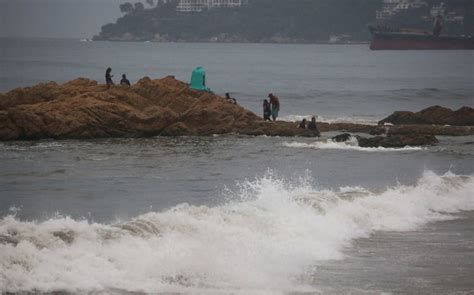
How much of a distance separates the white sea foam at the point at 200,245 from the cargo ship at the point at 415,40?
157132 millimetres


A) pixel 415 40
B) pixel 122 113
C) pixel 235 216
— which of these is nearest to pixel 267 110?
pixel 122 113

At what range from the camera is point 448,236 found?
1919 centimetres

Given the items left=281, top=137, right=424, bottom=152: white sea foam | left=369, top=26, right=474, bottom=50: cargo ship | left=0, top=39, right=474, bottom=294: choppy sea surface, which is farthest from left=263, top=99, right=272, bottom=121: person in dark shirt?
left=369, top=26, right=474, bottom=50: cargo ship

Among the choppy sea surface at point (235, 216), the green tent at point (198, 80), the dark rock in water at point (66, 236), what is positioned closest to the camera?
the choppy sea surface at point (235, 216)

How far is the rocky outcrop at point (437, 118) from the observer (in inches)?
1578

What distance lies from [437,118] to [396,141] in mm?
8001

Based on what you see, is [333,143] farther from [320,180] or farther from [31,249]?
[31,249]

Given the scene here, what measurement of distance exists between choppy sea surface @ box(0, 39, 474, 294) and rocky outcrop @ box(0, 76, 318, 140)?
68cm

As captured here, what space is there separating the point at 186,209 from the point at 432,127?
2074 centimetres

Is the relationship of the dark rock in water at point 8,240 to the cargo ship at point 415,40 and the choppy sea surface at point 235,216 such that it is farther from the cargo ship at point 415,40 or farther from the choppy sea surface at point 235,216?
the cargo ship at point 415,40

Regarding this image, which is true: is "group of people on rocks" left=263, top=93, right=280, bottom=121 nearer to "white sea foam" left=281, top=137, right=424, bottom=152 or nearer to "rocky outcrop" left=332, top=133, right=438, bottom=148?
"rocky outcrop" left=332, top=133, right=438, bottom=148

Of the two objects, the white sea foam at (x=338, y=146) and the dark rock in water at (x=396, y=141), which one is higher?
the dark rock in water at (x=396, y=141)

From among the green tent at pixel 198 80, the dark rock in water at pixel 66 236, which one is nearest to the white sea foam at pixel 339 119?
the green tent at pixel 198 80

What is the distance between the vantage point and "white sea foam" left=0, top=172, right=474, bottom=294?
14438mm
